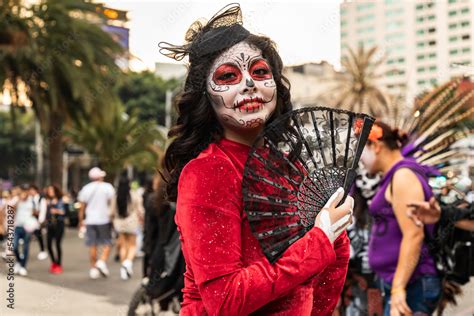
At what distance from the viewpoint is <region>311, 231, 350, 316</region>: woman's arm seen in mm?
1940

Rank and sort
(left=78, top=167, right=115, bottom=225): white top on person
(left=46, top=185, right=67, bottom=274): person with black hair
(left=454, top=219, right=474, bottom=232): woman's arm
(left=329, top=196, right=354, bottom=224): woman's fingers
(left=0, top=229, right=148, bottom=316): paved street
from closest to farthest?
(left=329, top=196, right=354, bottom=224): woman's fingers → (left=454, top=219, right=474, bottom=232): woman's arm → (left=0, top=229, right=148, bottom=316): paved street → (left=78, top=167, right=115, bottom=225): white top on person → (left=46, top=185, right=67, bottom=274): person with black hair

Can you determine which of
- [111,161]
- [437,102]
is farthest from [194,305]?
[111,161]

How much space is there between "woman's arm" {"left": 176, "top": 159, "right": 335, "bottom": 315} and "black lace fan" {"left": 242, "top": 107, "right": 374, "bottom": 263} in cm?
5

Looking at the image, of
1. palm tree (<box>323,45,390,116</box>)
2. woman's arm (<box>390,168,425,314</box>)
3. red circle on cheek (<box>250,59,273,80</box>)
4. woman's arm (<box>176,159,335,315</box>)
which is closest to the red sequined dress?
woman's arm (<box>176,159,335,315</box>)

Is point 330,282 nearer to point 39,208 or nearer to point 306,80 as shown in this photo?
point 39,208

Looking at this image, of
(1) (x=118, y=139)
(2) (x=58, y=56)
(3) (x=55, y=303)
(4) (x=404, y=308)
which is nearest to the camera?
(4) (x=404, y=308)

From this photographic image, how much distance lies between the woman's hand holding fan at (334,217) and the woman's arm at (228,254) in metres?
0.02

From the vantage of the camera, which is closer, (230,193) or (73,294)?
(230,193)

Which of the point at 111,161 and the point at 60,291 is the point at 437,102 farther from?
the point at 111,161

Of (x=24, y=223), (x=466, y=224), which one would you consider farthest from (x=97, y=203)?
(x=466, y=224)

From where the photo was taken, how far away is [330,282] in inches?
76.7

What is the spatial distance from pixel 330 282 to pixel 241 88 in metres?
0.63

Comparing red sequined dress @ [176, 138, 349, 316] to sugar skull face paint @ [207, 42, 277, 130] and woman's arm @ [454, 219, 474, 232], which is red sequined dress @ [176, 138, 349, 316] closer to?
sugar skull face paint @ [207, 42, 277, 130]

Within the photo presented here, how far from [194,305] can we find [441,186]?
2885mm
